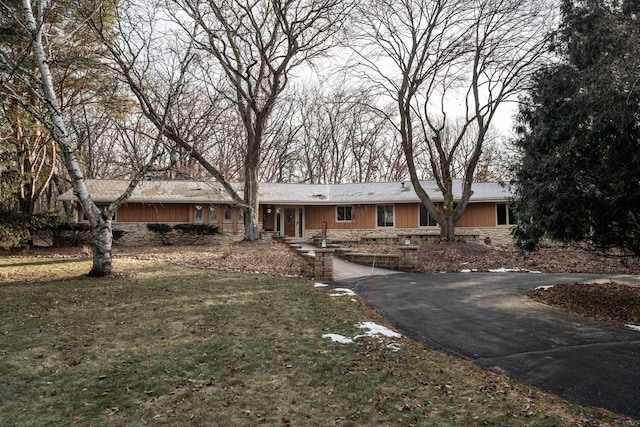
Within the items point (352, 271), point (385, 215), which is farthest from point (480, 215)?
point (352, 271)

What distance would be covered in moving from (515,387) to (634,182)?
15.5 ft

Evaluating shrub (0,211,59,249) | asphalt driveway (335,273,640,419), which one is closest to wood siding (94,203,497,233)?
shrub (0,211,59,249)

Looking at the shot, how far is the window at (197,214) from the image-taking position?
71.1ft

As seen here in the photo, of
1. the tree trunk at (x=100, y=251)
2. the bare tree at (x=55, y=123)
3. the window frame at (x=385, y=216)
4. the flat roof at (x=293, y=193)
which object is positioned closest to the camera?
the bare tree at (x=55, y=123)

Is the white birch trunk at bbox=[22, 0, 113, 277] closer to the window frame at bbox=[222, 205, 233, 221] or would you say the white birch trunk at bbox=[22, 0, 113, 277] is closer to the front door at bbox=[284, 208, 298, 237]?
the window frame at bbox=[222, 205, 233, 221]

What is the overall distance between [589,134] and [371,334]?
5.33 metres

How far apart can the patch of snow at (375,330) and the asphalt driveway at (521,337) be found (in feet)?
0.92

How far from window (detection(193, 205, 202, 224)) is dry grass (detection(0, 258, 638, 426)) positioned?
561 inches

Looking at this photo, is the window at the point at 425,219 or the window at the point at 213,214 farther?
the window at the point at 425,219

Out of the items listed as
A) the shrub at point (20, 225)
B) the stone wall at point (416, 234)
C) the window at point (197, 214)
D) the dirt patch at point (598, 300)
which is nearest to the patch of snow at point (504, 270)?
the dirt patch at point (598, 300)

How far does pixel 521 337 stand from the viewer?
5.75 meters

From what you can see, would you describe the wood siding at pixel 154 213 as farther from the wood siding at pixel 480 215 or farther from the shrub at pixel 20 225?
the wood siding at pixel 480 215

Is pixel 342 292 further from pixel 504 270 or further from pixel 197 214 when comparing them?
pixel 197 214

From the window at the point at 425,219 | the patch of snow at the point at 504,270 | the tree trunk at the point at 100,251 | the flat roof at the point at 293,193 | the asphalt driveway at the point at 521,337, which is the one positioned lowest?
the asphalt driveway at the point at 521,337
